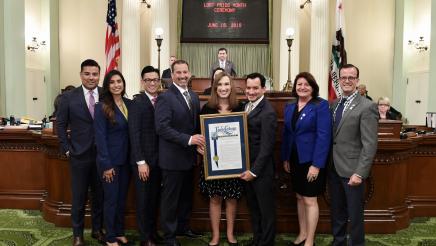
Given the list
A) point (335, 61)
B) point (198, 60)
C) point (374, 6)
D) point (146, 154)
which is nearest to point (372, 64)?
point (374, 6)

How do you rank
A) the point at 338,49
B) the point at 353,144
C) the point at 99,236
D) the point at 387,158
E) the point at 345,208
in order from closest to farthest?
the point at 353,144
the point at 345,208
the point at 99,236
the point at 387,158
the point at 338,49

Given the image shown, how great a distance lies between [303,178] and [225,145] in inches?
33.6

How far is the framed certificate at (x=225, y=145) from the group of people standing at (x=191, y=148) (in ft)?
0.30

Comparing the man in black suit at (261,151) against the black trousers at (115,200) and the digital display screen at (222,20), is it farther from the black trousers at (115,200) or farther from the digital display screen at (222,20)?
the digital display screen at (222,20)

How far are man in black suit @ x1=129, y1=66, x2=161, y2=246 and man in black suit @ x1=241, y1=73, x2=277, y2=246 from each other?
95cm

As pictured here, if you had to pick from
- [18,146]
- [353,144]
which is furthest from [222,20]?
[353,144]

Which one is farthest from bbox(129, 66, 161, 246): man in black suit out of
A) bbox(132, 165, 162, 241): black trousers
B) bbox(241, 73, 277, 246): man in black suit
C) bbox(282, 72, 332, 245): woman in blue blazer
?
bbox(282, 72, 332, 245): woman in blue blazer

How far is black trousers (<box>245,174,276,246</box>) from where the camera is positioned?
14.3 feet

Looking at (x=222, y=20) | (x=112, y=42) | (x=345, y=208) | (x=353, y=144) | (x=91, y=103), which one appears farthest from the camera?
(x=222, y=20)

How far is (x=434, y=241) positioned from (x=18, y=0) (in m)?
10.3

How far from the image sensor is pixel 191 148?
445 centimetres

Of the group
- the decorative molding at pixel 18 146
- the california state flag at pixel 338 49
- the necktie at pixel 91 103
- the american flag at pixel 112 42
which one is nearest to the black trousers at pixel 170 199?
the necktie at pixel 91 103

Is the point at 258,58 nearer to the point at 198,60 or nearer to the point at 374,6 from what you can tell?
the point at 198,60

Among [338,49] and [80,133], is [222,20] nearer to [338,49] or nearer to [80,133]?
[338,49]
